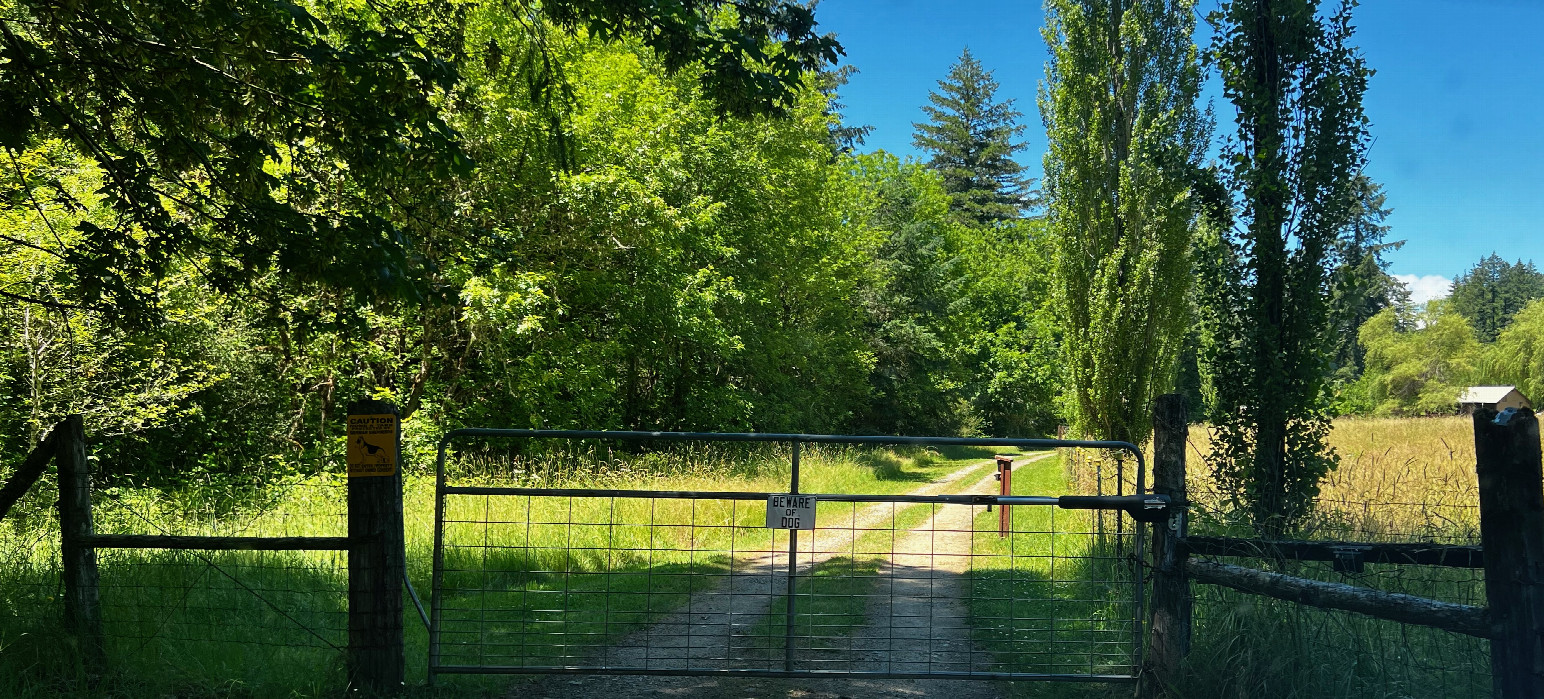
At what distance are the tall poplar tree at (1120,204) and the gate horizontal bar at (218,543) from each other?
51.9 ft

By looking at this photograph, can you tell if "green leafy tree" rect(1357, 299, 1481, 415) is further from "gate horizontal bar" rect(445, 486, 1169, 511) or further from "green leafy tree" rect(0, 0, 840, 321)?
"green leafy tree" rect(0, 0, 840, 321)

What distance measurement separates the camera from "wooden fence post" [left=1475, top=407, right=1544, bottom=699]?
133 inches

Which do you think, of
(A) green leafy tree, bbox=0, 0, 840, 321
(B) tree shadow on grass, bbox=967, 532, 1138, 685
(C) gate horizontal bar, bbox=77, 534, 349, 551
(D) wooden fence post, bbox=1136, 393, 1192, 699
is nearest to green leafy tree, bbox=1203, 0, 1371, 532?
(B) tree shadow on grass, bbox=967, 532, 1138, 685

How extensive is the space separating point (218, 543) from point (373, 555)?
0.83m

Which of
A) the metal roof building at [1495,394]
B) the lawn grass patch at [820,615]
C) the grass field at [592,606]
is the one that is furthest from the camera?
the metal roof building at [1495,394]

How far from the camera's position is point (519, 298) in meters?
14.6

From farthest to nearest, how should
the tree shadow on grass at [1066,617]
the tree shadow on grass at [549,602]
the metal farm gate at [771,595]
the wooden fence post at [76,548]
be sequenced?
1. the tree shadow on grass at [549,602]
2. the tree shadow on grass at [1066,617]
3. the metal farm gate at [771,595]
4. the wooden fence post at [76,548]

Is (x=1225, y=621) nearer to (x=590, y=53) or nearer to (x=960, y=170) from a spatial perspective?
(x=590, y=53)

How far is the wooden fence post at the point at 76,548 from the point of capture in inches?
208

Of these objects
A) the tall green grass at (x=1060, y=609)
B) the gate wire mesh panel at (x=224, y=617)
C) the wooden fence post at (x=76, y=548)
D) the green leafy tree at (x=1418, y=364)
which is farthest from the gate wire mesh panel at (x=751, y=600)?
the green leafy tree at (x=1418, y=364)

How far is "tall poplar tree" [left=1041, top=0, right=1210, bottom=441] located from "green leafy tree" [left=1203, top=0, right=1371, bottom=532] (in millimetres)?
8473

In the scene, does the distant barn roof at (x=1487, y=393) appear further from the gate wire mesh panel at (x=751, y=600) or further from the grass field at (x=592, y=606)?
the gate wire mesh panel at (x=751, y=600)

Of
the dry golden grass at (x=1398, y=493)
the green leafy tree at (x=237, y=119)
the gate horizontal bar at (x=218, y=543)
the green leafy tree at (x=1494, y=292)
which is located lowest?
the dry golden grass at (x=1398, y=493)

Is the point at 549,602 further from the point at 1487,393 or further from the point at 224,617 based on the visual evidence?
the point at 1487,393
